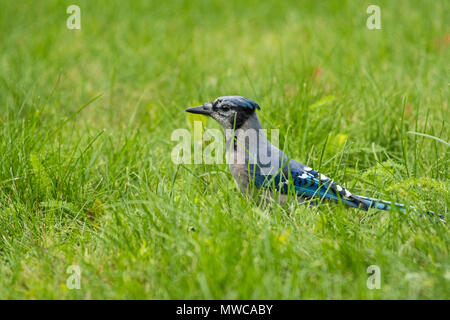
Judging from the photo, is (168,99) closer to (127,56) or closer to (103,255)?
(127,56)

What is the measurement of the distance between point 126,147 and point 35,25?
13.0 feet

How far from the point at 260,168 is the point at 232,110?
0.47 metres

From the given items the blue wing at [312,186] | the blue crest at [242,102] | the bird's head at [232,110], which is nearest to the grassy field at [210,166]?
the blue wing at [312,186]

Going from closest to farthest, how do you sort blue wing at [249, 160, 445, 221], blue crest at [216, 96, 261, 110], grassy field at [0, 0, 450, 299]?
grassy field at [0, 0, 450, 299] < blue wing at [249, 160, 445, 221] < blue crest at [216, 96, 261, 110]

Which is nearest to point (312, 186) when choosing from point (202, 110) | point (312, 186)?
point (312, 186)

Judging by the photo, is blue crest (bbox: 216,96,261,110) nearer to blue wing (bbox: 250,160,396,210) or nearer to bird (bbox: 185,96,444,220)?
bird (bbox: 185,96,444,220)

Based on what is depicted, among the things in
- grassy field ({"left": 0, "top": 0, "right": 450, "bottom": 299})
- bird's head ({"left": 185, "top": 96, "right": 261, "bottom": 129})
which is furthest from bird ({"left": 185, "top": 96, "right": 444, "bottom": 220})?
grassy field ({"left": 0, "top": 0, "right": 450, "bottom": 299})

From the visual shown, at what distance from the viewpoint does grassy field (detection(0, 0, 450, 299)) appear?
2432mm

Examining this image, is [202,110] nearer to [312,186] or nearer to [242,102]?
[242,102]

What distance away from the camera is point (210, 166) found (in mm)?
3770

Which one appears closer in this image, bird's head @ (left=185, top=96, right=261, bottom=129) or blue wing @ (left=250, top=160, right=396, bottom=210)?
blue wing @ (left=250, top=160, right=396, bottom=210)

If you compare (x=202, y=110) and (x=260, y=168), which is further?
(x=202, y=110)

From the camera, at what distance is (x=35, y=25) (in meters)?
6.98
